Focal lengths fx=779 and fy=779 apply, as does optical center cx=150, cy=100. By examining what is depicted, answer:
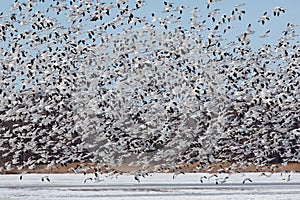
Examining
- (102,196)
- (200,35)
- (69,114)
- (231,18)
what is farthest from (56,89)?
(102,196)

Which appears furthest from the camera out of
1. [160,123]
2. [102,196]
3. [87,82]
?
[160,123]

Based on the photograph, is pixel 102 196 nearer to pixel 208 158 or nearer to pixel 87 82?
pixel 87 82

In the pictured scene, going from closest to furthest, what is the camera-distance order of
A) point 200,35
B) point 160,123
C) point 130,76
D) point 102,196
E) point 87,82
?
point 102,196 < point 200,35 < point 130,76 < point 87,82 < point 160,123

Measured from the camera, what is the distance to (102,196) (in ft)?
113

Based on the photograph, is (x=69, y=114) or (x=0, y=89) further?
(x=69, y=114)

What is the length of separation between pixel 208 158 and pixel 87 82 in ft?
44.3

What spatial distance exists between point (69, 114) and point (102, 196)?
2583 centimetres

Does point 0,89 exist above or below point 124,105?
below

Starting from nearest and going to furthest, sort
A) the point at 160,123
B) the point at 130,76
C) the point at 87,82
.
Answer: the point at 130,76 < the point at 87,82 < the point at 160,123

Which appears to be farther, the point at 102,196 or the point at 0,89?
the point at 0,89

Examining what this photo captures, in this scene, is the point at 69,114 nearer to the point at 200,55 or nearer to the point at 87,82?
the point at 87,82

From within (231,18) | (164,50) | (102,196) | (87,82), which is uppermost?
(87,82)

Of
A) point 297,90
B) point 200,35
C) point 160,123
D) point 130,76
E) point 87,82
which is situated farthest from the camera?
point 160,123

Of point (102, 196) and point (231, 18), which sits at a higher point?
point (231, 18)
